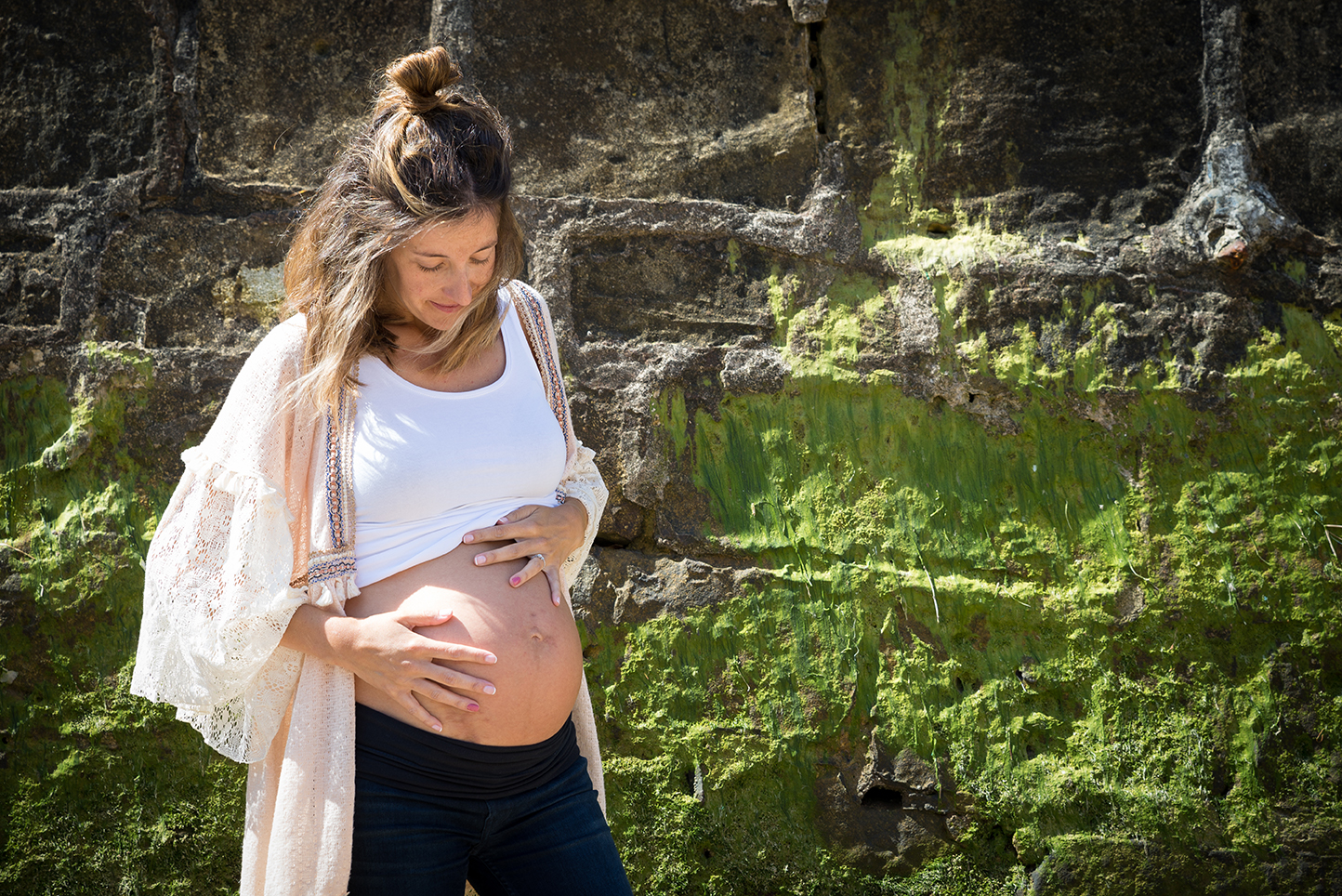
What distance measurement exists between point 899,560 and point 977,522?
0.21 m

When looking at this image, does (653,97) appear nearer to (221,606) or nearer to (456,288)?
(456,288)

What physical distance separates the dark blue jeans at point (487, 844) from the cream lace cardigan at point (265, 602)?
0.06 metres

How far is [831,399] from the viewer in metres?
2.26

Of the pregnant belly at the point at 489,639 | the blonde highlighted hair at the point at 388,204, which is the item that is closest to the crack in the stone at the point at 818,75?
the blonde highlighted hair at the point at 388,204

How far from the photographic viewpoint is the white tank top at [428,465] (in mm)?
1364

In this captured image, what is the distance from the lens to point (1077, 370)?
2.21 meters

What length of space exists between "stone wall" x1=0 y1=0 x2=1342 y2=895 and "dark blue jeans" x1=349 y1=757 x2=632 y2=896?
783mm

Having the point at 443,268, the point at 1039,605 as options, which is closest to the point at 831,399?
the point at 1039,605

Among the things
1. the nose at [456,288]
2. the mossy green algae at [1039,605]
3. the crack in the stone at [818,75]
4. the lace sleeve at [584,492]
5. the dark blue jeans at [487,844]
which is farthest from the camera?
the crack in the stone at [818,75]

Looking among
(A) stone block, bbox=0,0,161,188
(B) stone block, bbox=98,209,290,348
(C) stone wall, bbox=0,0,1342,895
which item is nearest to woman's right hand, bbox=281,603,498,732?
(C) stone wall, bbox=0,0,1342,895

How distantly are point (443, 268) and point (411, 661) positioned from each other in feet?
1.90

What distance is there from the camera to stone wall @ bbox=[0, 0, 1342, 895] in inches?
83.7

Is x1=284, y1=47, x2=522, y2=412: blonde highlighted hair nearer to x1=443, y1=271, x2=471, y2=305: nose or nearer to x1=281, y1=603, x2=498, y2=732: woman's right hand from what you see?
x1=443, y1=271, x2=471, y2=305: nose

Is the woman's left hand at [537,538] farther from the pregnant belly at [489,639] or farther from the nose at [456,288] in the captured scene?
the nose at [456,288]
